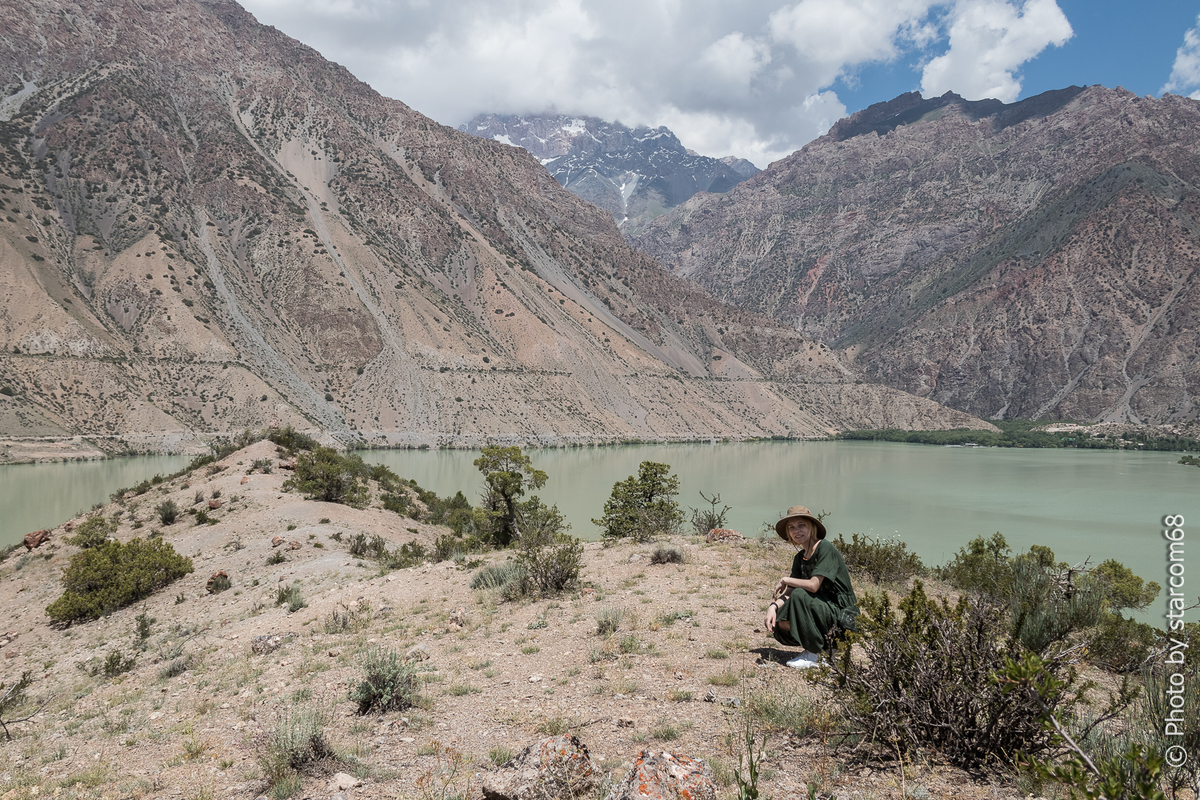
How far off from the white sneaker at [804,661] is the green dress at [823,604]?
11 centimetres

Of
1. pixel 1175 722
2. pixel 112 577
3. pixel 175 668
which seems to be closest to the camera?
pixel 1175 722

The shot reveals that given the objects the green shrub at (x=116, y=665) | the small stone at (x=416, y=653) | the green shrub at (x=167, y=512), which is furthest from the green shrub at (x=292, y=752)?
the green shrub at (x=167, y=512)

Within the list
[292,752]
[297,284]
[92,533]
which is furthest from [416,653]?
[297,284]

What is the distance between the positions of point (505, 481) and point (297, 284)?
228 feet

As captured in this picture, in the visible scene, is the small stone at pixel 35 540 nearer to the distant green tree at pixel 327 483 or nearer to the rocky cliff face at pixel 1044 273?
the distant green tree at pixel 327 483

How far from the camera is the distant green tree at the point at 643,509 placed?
50.6 feet

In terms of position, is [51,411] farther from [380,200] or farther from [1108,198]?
[1108,198]

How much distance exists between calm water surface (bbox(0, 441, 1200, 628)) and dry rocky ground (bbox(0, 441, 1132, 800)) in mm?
12929

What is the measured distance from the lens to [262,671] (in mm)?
6656

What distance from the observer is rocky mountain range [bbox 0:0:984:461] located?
5659cm

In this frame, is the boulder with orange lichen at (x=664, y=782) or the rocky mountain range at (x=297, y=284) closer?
the boulder with orange lichen at (x=664, y=782)

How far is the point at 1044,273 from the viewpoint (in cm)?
12988

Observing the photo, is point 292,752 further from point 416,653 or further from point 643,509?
point 643,509

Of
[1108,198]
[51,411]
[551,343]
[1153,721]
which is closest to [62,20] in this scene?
[51,411]
